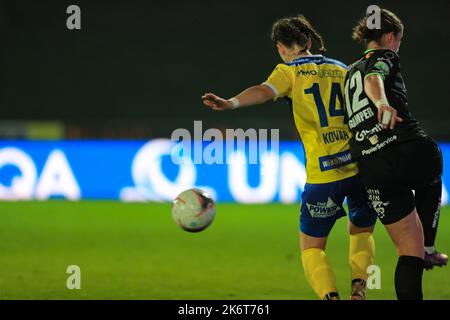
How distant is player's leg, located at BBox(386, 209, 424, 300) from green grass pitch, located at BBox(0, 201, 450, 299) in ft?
4.70

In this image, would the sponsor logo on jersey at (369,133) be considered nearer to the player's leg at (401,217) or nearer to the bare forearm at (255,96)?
the player's leg at (401,217)

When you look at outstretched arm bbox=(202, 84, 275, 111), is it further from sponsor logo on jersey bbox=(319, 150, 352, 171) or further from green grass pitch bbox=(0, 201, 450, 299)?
green grass pitch bbox=(0, 201, 450, 299)

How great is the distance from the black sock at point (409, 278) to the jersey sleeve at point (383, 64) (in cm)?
108

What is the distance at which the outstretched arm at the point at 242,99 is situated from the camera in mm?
4738

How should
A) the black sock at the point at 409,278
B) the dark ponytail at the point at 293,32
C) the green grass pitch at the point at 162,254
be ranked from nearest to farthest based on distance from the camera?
the black sock at the point at 409,278 < the dark ponytail at the point at 293,32 < the green grass pitch at the point at 162,254

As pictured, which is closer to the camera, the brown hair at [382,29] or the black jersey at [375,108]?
the black jersey at [375,108]

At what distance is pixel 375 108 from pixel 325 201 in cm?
74

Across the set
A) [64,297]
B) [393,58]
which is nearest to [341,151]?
[393,58]

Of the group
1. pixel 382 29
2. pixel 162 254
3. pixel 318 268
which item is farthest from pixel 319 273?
pixel 162 254

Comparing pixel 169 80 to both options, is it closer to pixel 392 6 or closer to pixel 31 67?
pixel 31 67

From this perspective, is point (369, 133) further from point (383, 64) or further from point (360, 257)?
point (360, 257)

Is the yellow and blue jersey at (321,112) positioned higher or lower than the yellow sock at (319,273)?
higher

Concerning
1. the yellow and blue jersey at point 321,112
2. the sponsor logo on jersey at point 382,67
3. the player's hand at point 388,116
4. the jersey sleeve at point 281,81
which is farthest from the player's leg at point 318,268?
the sponsor logo on jersey at point 382,67

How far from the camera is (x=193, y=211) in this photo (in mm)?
5586
